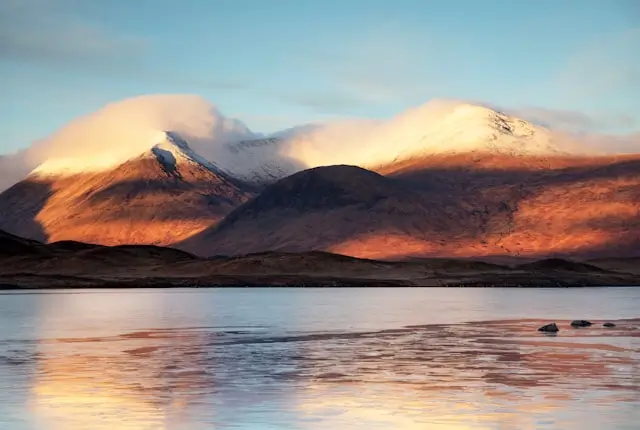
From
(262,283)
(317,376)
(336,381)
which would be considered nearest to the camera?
(336,381)

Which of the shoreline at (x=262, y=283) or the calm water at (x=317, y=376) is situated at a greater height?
the shoreline at (x=262, y=283)

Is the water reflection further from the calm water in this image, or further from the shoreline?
the shoreline

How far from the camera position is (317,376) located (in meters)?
33.9

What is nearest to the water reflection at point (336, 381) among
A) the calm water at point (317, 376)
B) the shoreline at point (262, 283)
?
the calm water at point (317, 376)

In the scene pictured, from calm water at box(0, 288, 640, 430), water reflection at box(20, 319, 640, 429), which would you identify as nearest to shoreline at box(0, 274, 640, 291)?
calm water at box(0, 288, 640, 430)

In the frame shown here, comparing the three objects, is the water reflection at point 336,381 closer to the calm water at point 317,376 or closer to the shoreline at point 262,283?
the calm water at point 317,376

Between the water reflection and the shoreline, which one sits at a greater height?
the shoreline

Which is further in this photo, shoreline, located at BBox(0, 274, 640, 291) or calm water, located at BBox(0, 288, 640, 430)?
shoreline, located at BBox(0, 274, 640, 291)

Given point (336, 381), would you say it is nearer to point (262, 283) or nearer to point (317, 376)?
point (317, 376)

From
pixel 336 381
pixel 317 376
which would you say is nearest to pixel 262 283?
pixel 317 376

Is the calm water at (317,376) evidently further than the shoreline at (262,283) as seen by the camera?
No

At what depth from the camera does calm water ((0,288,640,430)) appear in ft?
82.1

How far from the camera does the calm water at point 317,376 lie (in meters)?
25.0

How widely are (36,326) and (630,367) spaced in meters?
37.4
